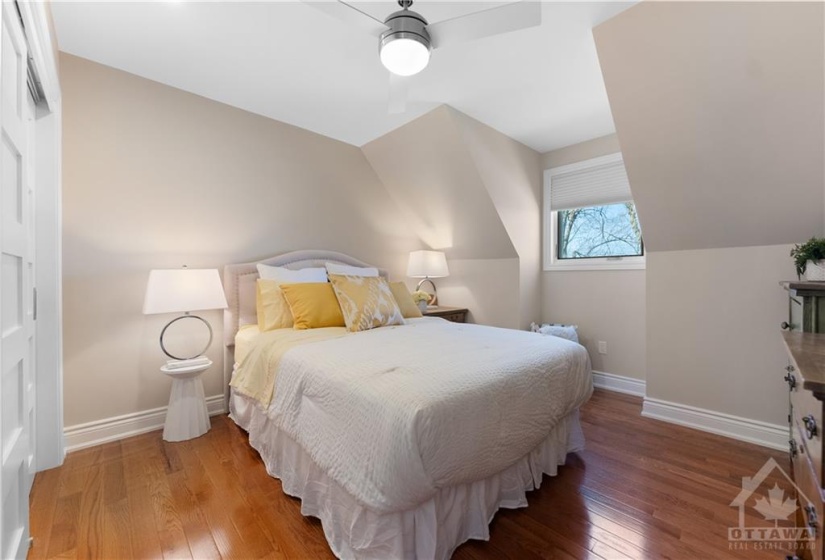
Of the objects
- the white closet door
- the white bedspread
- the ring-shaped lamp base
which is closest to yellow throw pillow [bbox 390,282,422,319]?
the white bedspread

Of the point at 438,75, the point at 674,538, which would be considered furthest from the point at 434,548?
the point at 438,75

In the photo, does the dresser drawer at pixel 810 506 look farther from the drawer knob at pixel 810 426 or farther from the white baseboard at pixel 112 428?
the white baseboard at pixel 112 428

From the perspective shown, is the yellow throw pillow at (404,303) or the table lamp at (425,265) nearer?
the yellow throw pillow at (404,303)

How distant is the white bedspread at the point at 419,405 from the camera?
3.84ft

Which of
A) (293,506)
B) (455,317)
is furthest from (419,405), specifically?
(455,317)

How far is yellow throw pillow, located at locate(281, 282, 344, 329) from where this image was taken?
2484 mm

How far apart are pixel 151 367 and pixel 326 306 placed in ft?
4.32

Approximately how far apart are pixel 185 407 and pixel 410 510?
1.89 m

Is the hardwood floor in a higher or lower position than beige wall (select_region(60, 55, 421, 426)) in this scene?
lower

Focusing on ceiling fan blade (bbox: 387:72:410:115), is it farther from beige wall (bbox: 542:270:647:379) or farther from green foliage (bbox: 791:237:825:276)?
beige wall (bbox: 542:270:647:379)

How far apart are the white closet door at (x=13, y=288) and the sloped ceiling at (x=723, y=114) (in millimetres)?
2561

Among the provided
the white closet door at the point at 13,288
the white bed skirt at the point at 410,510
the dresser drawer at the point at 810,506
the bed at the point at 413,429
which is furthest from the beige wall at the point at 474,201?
the dresser drawer at the point at 810,506

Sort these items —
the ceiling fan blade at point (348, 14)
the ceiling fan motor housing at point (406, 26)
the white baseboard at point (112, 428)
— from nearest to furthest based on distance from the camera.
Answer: the ceiling fan blade at point (348, 14), the ceiling fan motor housing at point (406, 26), the white baseboard at point (112, 428)

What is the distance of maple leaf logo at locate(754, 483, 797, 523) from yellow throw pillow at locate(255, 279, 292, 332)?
2850 millimetres
